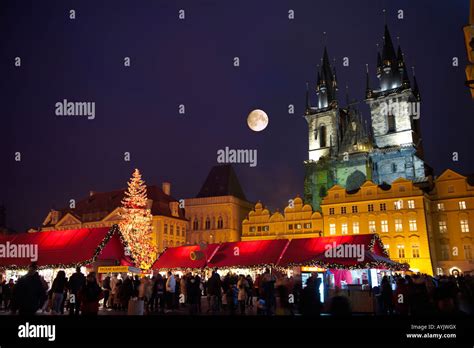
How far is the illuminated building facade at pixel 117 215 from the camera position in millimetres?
58200

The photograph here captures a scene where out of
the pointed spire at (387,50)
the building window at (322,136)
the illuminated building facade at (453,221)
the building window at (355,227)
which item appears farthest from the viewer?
the building window at (322,136)

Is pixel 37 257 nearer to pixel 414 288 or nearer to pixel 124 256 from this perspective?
pixel 124 256

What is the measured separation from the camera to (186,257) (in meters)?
29.4

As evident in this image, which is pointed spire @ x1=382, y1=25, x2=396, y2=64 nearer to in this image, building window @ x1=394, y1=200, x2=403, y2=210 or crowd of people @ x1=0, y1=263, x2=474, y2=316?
building window @ x1=394, y1=200, x2=403, y2=210

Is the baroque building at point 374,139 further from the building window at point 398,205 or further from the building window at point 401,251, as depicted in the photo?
the building window at point 401,251

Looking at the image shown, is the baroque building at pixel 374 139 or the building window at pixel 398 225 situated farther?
the baroque building at pixel 374 139

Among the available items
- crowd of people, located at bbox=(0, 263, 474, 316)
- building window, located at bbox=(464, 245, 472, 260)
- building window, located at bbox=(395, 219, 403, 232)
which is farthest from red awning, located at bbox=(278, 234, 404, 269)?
building window, located at bbox=(464, 245, 472, 260)

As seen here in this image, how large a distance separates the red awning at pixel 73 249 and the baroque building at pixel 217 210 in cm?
3619

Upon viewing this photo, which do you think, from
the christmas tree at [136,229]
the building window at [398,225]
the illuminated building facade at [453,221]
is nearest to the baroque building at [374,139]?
the illuminated building facade at [453,221]

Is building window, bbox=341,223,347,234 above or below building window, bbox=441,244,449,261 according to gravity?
above

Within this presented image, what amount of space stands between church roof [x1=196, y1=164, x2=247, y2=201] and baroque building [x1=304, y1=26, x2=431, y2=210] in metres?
10.2

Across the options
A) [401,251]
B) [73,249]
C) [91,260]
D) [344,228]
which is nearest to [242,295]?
[91,260]

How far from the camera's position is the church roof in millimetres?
63591

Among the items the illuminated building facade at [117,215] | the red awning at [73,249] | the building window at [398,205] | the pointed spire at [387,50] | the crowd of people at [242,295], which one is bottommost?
the crowd of people at [242,295]
